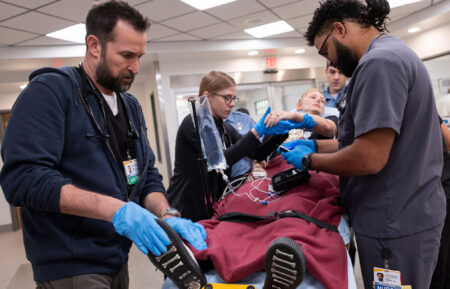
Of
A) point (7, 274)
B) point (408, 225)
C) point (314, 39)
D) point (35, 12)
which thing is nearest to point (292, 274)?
point (408, 225)

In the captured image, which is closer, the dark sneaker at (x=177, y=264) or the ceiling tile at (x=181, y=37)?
the dark sneaker at (x=177, y=264)

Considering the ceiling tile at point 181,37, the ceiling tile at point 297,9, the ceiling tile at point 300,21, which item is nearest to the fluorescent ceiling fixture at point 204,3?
the ceiling tile at point 297,9

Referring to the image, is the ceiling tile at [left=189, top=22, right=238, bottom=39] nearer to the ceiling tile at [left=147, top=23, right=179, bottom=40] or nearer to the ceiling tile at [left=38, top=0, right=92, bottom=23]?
the ceiling tile at [left=147, top=23, right=179, bottom=40]

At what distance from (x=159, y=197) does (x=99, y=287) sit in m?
0.43

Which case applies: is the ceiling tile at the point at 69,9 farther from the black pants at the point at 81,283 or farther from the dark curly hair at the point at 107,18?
the black pants at the point at 81,283

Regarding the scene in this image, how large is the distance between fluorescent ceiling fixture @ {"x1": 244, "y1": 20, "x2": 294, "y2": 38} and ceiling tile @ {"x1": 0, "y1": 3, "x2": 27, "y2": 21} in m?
3.06

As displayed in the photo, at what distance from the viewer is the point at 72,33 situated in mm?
4242

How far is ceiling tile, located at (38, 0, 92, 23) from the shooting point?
326 cm

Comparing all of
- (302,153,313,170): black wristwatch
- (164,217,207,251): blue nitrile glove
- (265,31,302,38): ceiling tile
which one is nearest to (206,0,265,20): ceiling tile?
(265,31,302,38): ceiling tile

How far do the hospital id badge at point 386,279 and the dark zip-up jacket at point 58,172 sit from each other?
3.07ft

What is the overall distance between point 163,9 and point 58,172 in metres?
3.33

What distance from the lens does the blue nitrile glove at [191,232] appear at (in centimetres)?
101

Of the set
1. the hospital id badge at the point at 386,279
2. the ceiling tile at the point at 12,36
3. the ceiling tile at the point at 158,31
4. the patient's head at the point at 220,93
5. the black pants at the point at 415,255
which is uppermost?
the ceiling tile at the point at 12,36

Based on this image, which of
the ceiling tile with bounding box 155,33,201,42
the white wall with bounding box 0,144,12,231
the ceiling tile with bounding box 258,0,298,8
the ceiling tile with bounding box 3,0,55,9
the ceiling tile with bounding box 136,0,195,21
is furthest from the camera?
the white wall with bounding box 0,144,12,231
